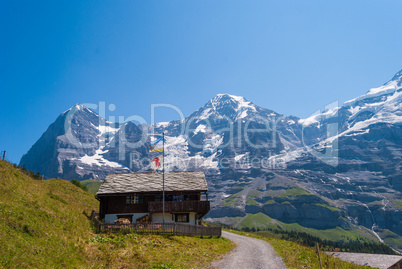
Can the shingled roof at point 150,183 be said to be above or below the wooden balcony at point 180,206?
above

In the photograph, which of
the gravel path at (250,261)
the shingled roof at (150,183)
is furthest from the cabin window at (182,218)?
the gravel path at (250,261)

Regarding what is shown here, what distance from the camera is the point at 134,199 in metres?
47.1

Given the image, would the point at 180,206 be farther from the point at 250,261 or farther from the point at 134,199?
the point at 250,261

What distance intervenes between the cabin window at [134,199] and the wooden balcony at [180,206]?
2.70m

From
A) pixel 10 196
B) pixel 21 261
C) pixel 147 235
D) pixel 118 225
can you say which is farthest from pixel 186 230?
pixel 21 261

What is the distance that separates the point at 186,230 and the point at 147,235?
569cm

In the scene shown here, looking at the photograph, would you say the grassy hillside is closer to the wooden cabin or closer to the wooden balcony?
the wooden balcony

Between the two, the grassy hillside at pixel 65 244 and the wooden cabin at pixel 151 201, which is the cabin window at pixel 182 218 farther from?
the grassy hillside at pixel 65 244

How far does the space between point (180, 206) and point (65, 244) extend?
25.1m

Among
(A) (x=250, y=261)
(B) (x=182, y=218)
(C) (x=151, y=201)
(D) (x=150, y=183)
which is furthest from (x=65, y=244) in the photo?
(D) (x=150, y=183)

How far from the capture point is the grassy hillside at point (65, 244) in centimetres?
1794

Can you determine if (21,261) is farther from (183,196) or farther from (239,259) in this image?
(183,196)

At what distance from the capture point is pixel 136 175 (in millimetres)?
50938

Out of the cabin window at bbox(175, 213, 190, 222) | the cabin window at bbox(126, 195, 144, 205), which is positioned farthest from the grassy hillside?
the cabin window at bbox(126, 195, 144, 205)
